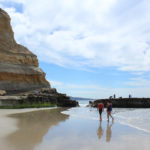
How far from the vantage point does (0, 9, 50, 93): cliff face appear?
41906mm

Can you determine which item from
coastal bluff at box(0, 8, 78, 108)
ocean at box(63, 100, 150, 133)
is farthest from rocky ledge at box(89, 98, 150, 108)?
ocean at box(63, 100, 150, 133)

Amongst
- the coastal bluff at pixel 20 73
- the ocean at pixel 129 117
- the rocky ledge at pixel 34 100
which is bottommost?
the ocean at pixel 129 117

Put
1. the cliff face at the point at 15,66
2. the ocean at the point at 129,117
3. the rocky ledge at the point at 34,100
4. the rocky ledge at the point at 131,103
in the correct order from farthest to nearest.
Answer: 1. the rocky ledge at the point at 131,103
2. the cliff face at the point at 15,66
3. the rocky ledge at the point at 34,100
4. the ocean at the point at 129,117

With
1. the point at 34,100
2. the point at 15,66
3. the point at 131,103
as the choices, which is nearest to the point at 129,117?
the point at 34,100

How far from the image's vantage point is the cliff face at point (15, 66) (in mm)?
41906

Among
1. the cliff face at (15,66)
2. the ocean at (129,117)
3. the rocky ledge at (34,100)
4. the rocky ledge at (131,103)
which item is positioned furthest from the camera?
the rocky ledge at (131,103)

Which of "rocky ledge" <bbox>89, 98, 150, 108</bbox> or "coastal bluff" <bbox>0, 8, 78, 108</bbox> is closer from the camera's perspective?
"coastal bluff" <bbox>0, 8, 78, 108</bbox>

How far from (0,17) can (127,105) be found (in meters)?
36.1

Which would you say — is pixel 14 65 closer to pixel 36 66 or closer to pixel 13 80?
pixel 13 80

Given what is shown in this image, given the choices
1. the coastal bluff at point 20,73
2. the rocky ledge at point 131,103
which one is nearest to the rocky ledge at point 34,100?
the coastal bluff at point 20,73

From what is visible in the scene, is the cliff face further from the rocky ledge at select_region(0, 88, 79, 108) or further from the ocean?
the ocean

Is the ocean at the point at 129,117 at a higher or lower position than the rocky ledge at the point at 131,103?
lower

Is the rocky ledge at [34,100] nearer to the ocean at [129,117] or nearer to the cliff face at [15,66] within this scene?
the cliff face at [15,66]

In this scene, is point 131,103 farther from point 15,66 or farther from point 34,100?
point 15,66
